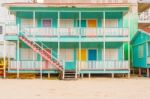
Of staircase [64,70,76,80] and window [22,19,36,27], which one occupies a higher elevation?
window [22,19,36,27]

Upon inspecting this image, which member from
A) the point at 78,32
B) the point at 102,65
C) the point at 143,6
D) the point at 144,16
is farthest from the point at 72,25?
the point at 144,16

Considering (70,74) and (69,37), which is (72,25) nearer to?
(69,37)

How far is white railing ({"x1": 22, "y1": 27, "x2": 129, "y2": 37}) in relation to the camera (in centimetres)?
3312

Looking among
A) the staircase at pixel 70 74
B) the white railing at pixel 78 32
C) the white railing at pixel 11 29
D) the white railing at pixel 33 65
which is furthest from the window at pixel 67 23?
the staircase at pixel 70 74

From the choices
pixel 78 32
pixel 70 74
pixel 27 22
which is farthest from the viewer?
pixel 27 22

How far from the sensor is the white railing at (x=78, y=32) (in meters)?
33.1

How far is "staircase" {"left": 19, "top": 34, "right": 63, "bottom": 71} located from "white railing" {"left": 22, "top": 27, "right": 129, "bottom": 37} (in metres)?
0.72

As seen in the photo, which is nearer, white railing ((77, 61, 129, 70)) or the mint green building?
the mint green building

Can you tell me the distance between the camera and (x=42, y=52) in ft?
107

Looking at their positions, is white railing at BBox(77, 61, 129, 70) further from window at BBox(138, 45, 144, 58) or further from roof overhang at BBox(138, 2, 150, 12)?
roof overhang at BBox(138, 2, 150, 12)

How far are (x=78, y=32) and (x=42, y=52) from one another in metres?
3.71
